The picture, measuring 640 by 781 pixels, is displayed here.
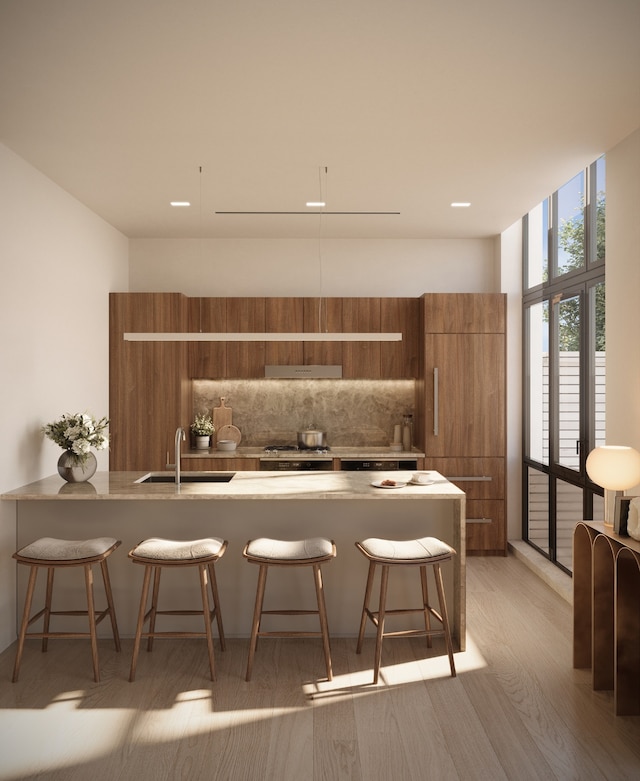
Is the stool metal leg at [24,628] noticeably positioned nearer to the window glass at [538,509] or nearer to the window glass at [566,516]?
the window glass at [566,516]

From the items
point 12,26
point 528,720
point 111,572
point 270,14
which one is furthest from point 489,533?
point 12,26

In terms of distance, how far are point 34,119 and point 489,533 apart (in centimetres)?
479

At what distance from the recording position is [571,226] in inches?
200

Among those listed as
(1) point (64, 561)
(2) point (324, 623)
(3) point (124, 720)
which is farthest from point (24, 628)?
(2) point (324, 623)

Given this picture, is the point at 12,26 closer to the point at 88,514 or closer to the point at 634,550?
the point at 88,514

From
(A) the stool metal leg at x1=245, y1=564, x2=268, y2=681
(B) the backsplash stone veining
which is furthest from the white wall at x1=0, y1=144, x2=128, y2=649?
(A) the stool metal leg at x1=245, y1=564, x2=268, y2=681

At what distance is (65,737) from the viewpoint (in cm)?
286

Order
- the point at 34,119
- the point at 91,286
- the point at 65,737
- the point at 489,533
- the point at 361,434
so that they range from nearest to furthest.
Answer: the point at 65,737
the point at 34,119
the point at 91,286
the point at 489,533
the point at 361,434

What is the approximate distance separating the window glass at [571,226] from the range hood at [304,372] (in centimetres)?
216

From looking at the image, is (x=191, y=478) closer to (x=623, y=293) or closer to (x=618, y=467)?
(x=618, y=467)

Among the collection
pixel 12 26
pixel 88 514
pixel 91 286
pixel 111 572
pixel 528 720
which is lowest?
pixel 528 720

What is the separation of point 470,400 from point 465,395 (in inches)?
2.5

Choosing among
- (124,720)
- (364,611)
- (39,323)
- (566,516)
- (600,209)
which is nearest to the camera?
(124,720)

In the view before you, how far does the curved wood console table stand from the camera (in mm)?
3035
